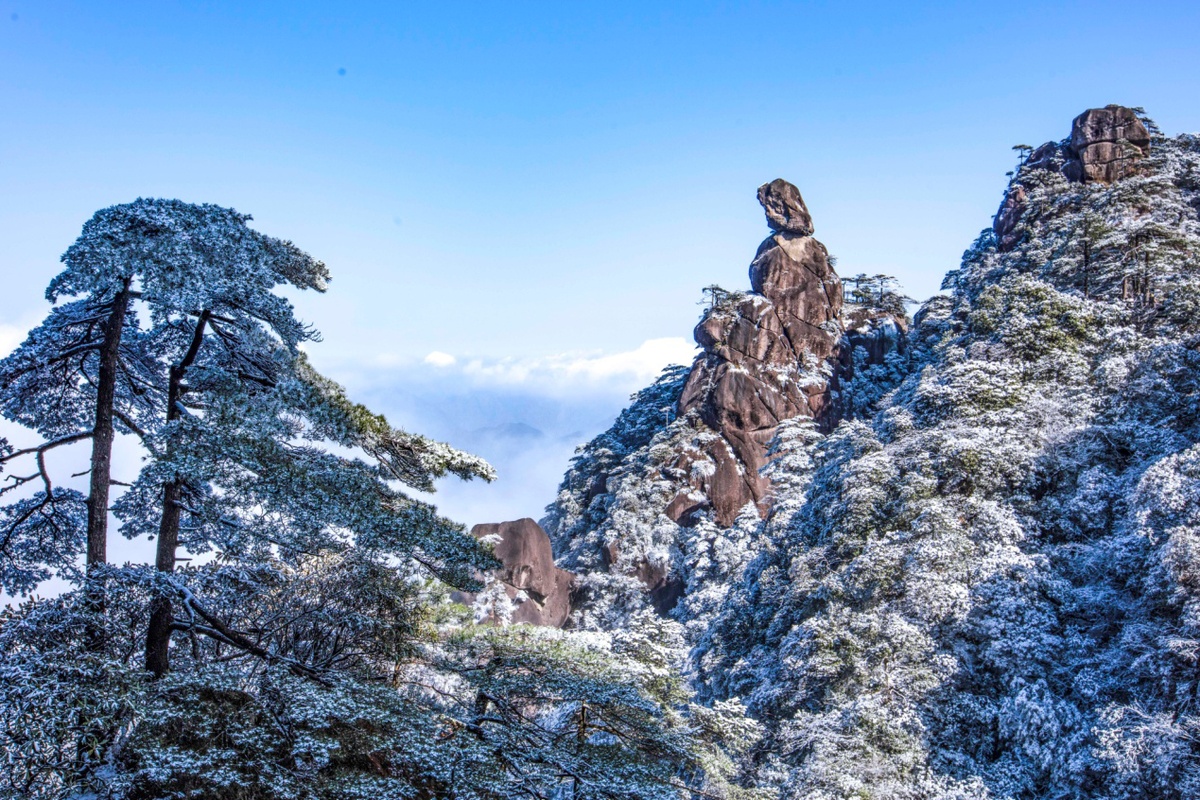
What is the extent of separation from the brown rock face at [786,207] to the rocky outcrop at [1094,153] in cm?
1086

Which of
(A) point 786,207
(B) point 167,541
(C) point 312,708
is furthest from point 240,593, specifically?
(A) point 786,207

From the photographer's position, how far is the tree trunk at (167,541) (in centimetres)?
891

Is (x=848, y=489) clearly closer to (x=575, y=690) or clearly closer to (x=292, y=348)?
(x=575, y=690)

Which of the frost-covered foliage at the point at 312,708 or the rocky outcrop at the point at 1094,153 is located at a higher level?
the rocky outcrop at the point at 1094,153

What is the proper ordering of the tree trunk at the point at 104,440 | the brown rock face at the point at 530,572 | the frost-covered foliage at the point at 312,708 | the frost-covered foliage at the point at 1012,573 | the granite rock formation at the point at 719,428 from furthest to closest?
the granite rock formation at the point at 719,428 → the brown rock face at the point at 530,572 → the frost-covered foliage at the point at 1012,573 → the tree trunk at the point at 104,440 → the frost-covered foliage at the point at 312,708

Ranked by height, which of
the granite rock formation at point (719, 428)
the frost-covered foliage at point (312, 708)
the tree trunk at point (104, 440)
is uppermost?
the granite rock formation at point (719, 428)

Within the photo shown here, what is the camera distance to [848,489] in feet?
71.7

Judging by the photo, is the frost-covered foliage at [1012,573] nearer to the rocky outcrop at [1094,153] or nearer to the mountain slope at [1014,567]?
the mountain slope at [1014,567]

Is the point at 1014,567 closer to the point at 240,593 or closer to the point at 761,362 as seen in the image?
the point at 240,593

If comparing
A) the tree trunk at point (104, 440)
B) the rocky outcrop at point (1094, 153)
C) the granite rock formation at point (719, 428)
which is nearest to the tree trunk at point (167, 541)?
the tree trunk at point (104, 440)

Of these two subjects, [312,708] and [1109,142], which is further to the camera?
[1109,142]

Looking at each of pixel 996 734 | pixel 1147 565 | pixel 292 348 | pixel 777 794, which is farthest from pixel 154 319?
pixel 1147 565

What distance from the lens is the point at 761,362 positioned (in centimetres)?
4297

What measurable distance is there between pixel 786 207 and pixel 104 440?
43.5 m
